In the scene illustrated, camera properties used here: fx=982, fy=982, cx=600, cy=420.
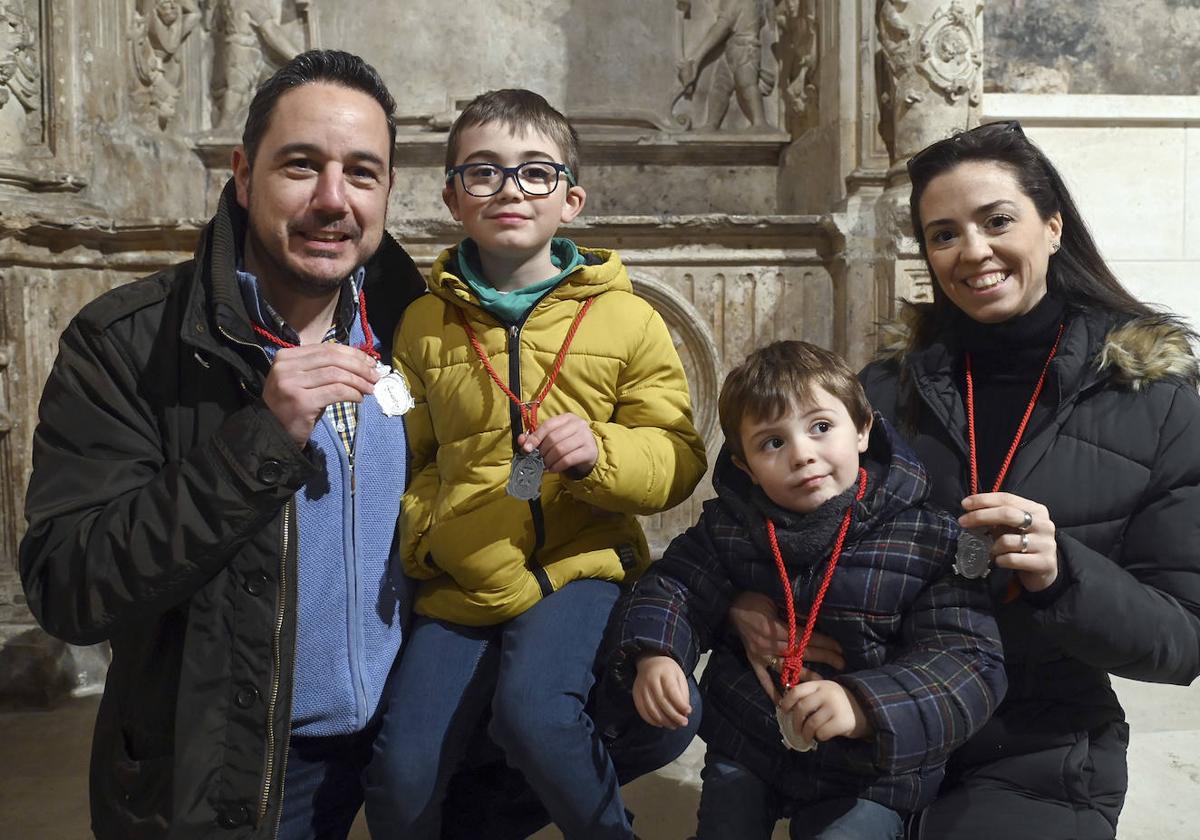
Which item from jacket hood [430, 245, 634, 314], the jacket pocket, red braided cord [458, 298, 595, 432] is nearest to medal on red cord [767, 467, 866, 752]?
red braided cord [458, 298, 595, 432]

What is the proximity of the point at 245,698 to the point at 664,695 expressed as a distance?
643mm

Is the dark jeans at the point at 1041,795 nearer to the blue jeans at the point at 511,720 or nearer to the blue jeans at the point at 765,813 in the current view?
the blue jeans at the point at 765,813

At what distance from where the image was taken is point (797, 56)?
4.60m

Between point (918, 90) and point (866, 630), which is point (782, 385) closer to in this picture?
point (866, 630)

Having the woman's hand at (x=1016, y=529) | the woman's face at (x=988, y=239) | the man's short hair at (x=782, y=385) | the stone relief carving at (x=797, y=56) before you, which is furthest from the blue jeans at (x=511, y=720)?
the stone relief carving at (x=797, y=56)

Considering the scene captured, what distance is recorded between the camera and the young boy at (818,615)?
1.47 meters

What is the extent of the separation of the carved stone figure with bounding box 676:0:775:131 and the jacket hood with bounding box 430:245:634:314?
3.24 metres

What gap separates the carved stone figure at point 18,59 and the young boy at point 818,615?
11.3 feet

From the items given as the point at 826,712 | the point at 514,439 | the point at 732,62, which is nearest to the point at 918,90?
the point at 732,62

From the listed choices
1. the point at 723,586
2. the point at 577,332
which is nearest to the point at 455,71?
the point at 577,332

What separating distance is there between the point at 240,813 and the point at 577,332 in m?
0.95

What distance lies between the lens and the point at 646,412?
179 cm

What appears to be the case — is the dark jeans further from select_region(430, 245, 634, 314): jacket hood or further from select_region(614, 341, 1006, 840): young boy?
select_region(430, 245, 634, 314): jacket hood

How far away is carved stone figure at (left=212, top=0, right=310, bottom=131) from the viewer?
4.65 meters
